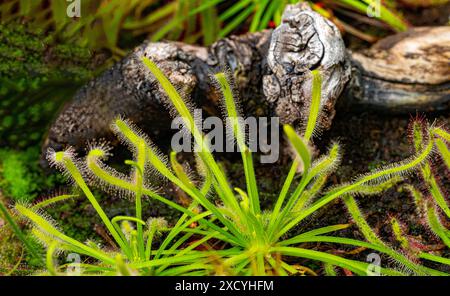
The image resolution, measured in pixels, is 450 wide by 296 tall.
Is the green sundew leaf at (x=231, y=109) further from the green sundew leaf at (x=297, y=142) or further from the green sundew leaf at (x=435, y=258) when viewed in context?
the green sundew leaf at (x=435, y=258)

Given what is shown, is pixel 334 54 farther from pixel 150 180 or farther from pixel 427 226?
pixel 150 180

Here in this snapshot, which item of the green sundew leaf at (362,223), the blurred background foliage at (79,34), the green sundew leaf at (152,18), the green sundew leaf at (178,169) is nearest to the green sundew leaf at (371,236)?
the green sundew leaf at (362,223)

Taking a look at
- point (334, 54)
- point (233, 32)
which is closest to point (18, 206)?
point (334, 54)

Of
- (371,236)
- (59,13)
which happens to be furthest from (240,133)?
(59,13)

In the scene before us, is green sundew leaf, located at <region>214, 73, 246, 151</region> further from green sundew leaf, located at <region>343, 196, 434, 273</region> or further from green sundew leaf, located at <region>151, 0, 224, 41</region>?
green sundew leaf, located at <region>151, 0, 224, 41</region>

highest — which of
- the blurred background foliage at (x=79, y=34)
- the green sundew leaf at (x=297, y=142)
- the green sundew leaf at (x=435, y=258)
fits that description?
the blurred background foliage at (x=79, y=34)

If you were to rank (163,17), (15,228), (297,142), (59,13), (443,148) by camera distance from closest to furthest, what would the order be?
(297,142) < (15,228) < (443,148) < (59,13) < (163,17)

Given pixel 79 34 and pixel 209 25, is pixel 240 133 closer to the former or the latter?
pixel 209 25

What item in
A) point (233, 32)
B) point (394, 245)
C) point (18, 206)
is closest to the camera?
point (18, 206)

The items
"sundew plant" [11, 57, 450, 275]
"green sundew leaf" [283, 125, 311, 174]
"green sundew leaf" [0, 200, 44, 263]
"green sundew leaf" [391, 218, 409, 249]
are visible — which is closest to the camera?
"green sundew leaf" [283, 125, 311, 174]

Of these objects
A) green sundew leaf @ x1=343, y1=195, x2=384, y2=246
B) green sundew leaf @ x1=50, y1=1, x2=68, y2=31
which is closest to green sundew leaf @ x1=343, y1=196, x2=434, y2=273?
green sundew leaf @ x1=343, y1=195, x2=384, y2=246

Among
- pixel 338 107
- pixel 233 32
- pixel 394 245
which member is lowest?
pixel 394 245
